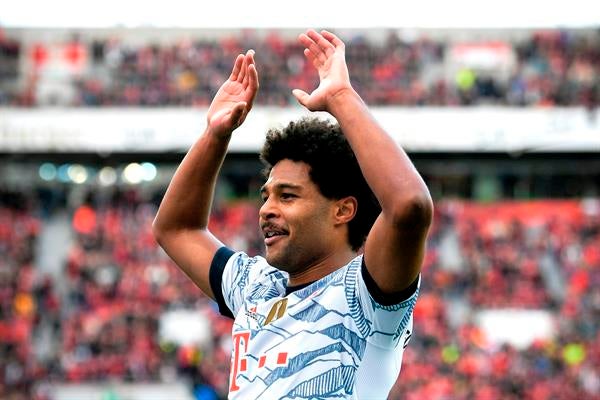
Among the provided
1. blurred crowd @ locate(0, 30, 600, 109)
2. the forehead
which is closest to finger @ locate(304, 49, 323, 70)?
the forehead

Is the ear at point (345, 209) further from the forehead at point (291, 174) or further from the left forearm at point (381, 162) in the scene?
the left forearm at point (381, 162)

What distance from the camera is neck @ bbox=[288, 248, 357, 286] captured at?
3.18 metres

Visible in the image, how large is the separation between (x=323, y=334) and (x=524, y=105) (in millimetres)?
23210

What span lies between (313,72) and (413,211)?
2325 centimetres

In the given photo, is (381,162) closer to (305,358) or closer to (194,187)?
(305,358)

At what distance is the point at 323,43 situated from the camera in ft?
10.2

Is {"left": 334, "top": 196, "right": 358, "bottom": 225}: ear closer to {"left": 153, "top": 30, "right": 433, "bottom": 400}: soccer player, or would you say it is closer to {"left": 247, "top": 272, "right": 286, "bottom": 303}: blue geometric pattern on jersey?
{"left": 153, "top": 30, "right": 433, "bottom": 400}: soccer player

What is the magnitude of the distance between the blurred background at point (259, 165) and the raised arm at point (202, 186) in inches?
626

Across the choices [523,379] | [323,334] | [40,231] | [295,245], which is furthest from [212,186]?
[40,231]

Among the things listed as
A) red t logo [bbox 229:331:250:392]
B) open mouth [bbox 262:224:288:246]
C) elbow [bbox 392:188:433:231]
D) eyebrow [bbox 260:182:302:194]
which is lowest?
red t logo [bbox 229:331:250:392]

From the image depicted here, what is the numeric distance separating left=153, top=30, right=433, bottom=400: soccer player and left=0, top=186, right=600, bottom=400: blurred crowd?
1203 cm

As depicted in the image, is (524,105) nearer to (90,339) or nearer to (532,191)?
(532,191)

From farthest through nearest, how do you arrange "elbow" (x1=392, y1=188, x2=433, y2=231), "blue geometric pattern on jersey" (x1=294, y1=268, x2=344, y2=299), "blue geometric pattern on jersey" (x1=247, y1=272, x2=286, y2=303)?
"blue geometric pattern on jersey" (x1=247, y1=272, x2=286, y2=303)
"blue geometric pattern on jersey" (x1=294, y1=268, x2=344, y2=299)
"elbow" (x1=392, y1=188, x2=433, y2=231)

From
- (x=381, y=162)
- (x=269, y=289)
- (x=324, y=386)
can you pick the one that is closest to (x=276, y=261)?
(x=269, y=289)
